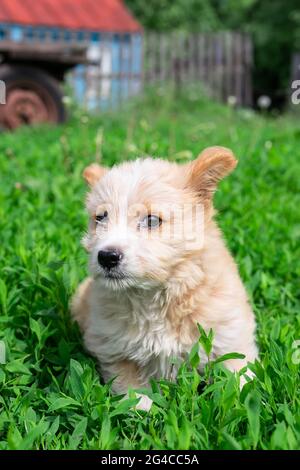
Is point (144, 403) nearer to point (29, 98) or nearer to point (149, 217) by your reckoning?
point (149, 217)

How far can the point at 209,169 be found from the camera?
345 centimetres

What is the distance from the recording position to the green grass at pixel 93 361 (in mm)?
2873

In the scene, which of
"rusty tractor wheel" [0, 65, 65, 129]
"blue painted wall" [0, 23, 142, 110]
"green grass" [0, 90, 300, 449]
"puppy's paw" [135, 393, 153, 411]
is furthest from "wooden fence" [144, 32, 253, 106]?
"puppy's paw" [135, 393, 153, 411]

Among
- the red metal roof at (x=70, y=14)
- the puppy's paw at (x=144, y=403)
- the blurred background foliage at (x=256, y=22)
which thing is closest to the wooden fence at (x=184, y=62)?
the red metal roof at (x=70, y=14)

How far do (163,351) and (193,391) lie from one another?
1.15 ft

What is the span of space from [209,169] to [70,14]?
66.2ft

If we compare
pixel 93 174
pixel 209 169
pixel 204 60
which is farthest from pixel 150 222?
pixel 204 60

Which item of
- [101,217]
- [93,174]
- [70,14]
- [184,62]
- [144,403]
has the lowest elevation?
[144,403]

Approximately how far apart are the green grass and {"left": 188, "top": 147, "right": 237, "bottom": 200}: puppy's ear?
868mm

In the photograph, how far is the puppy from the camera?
3.21m

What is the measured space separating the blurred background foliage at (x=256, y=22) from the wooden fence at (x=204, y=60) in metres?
2.41

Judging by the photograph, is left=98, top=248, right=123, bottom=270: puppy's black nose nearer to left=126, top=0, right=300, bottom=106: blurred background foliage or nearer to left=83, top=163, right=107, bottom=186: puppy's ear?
left=83, top=163, right=107, bottom=186: puppy's ear

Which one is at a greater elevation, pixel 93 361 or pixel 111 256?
pixel 111 256

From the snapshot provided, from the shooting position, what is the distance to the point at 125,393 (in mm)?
3361
